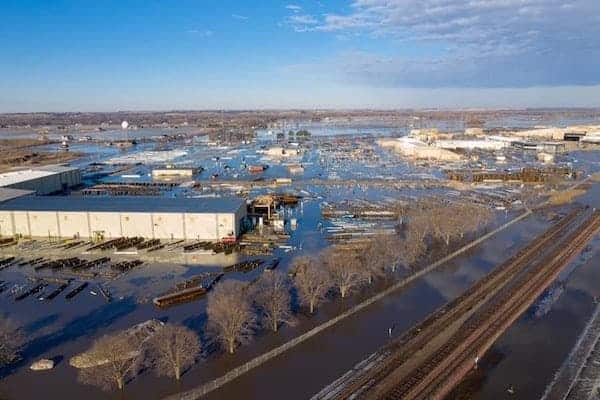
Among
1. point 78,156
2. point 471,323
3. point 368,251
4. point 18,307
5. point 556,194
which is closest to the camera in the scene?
point 471,323

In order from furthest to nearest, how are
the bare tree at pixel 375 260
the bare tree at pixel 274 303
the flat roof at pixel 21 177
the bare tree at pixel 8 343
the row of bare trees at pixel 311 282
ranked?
the flat roof at pixel 21 177
the bare tree at pixel 375 260
the bare tree at pixel 274 303
the row of bare trees at pixel 311 282
the bare tree at pixel 8 343

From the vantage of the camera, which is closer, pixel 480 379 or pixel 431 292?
pixel 480 379

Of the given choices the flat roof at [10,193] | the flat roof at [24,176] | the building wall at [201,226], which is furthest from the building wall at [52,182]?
the building wall at [201,226]

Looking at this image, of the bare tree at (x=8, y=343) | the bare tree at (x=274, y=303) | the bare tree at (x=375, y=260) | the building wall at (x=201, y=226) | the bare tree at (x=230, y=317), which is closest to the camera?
the bare tree at (x=8, y=343)

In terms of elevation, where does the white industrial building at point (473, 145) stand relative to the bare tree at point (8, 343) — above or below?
above

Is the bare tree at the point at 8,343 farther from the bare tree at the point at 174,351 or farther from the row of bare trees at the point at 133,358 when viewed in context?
the bare tree at the point at 174,351

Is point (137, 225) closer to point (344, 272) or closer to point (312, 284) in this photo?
point (312, 284)

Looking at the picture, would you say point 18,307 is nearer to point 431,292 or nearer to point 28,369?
point 28,369

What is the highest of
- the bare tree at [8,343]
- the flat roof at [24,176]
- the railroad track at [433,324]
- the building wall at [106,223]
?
the flat roof at [24,176]

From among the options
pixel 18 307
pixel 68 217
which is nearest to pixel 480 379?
pixel 18 307
